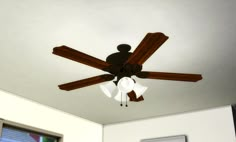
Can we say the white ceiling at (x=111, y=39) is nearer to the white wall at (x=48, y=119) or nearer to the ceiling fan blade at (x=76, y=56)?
the white wall at (x=48, y=119)

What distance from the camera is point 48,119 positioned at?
161 inches

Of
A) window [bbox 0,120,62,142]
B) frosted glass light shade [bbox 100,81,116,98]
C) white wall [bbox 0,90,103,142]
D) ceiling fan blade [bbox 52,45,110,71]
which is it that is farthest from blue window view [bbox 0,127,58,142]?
ceiling fan blade [bbox 52,45,110,71]

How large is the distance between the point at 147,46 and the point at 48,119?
8.36 ft

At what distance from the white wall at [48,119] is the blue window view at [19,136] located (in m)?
0.13

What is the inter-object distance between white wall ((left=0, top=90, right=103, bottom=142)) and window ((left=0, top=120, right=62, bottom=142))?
6 cm

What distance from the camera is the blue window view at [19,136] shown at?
11.9ft

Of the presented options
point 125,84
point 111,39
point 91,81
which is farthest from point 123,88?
point 111,39

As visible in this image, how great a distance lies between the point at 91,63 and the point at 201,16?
34.8 inches

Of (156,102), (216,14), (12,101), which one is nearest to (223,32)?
(216,14)

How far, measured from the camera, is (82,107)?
4160mm

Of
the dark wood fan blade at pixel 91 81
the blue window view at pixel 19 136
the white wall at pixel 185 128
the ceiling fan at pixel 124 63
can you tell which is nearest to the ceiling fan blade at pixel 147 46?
the ceiling fan at pixel 124 63

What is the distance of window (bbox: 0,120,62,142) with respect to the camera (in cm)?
359

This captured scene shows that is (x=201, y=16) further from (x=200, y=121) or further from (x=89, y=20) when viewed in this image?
(x=200, y=121)

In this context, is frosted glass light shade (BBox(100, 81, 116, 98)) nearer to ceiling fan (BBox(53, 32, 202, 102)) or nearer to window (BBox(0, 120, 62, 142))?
ceiling fan (BBox(53, 32, 202, 102))
